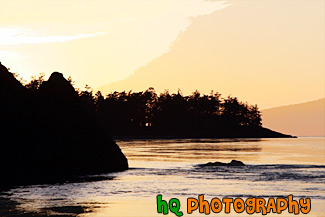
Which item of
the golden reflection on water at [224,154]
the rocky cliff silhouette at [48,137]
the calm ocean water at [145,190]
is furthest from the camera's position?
the golden reflection on water at [224,154]

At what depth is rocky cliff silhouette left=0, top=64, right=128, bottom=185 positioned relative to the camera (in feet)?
120

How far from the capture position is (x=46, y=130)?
40.6m

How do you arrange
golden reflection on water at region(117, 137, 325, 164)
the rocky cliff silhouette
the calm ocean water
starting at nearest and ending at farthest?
the calm ocean water < the rocky cliff silhouette < golden reflection on water at region(117, 137, 325, 164)

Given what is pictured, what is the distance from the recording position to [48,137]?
4034cm

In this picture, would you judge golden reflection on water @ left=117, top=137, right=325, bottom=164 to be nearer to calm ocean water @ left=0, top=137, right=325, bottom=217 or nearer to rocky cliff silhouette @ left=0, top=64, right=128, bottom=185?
rocky cliff silhouette @ left=0, top=64, right=128, bottom=185

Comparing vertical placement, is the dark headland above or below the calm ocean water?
above

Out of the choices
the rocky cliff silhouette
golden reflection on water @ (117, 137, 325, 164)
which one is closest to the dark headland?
the rocky cliff silhouette

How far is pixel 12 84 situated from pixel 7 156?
256 inches

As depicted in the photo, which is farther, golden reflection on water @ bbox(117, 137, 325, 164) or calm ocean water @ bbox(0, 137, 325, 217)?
golden reflection on water @ bbox(117, 137, 325, 164)

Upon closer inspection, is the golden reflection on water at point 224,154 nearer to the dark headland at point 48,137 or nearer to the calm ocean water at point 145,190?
the dark headland at point 48,137

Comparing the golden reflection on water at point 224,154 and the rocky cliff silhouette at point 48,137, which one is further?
the golden reflection on water at point 224,154

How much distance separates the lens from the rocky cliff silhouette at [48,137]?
120 feet

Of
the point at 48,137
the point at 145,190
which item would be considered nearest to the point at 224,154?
the point at 48,137

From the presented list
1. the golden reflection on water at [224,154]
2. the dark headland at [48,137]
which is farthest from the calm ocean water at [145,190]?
the golden reflection on water at [224,154]
